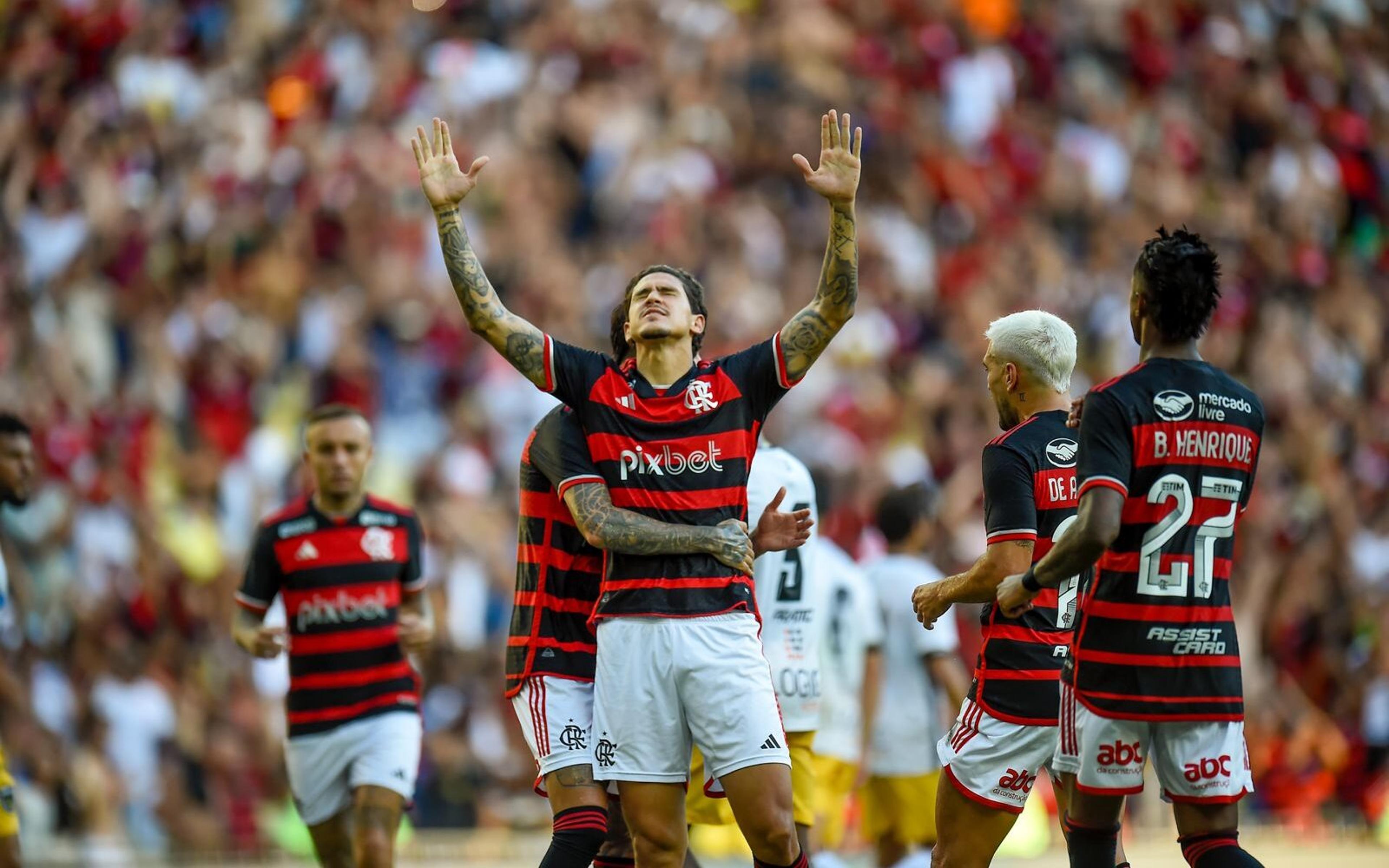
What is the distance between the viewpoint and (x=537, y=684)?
725 cm

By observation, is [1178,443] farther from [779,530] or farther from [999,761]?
[779,530]

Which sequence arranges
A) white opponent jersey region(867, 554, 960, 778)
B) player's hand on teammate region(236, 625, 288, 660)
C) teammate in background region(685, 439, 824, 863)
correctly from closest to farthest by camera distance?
teammate in background region(685, 439, 824, 863) → player's hand on teammate region(236, 625, 288, 660) → white opponent jersey region(867, 554, 960, 778)

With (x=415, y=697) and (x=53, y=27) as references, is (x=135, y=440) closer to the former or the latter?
(x=53, y=27)

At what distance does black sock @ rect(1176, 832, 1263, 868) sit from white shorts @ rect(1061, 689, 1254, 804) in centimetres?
12

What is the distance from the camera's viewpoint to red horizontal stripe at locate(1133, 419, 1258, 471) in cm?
605

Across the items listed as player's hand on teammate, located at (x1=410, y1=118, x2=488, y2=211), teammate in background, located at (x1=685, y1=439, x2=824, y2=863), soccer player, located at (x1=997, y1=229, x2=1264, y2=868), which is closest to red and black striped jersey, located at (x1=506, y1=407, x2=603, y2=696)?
player's hand on teammate, located at (x1=410, y1=118, x2=488, y2=211)

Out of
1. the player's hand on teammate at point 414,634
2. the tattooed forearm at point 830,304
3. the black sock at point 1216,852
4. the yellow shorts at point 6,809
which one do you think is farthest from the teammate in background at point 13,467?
the black sock at point 1216,852

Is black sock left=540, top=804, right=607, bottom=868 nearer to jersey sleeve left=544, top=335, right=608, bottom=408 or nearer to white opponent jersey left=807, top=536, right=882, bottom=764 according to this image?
jersey sleeve left=544, top=335, right=608, bottom=408

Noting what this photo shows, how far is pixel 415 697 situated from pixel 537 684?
2.35 m

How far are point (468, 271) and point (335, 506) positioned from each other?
2904 mm

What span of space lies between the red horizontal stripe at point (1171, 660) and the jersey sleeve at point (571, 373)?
2219mm

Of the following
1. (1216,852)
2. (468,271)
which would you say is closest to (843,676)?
(468,271)

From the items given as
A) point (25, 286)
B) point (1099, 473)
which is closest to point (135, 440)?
point (25, 286)

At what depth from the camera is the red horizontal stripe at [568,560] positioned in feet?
24.0
